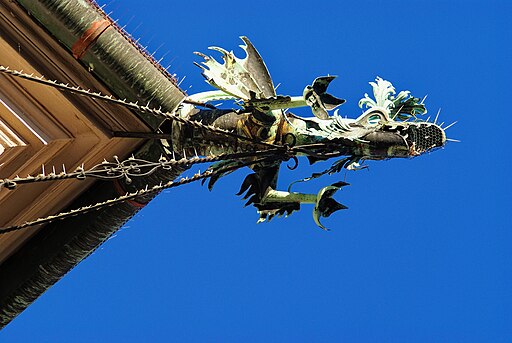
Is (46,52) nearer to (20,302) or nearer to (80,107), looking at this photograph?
(80,107)

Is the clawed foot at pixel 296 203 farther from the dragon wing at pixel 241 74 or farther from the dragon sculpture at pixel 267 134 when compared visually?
the dragon wing at pixel 241 74

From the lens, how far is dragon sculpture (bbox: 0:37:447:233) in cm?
972

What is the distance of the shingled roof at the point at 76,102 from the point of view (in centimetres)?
1020

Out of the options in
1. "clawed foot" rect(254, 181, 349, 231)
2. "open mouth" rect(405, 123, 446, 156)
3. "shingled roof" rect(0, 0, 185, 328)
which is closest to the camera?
"open mouth" rect(405, 123, 446, 156)

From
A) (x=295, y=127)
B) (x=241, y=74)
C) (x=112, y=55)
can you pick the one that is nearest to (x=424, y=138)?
(x=295, y=127)

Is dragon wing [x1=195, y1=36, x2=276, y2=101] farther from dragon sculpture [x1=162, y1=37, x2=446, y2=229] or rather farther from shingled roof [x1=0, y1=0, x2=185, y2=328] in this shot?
shingled roof [x1=0, y1=0, x2=185, y2=328]

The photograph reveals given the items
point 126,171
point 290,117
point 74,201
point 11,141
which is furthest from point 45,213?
point 290,117

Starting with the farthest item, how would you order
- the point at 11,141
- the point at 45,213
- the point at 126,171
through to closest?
the point at 45,213, the point at 11,141, the point at 126,171

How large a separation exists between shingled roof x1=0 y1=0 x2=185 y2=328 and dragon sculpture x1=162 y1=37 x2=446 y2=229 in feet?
1.30

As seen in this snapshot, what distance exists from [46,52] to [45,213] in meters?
1.65

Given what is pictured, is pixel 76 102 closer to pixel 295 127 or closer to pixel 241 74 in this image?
pixel 241 74

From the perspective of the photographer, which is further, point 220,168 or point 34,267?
point 34,267

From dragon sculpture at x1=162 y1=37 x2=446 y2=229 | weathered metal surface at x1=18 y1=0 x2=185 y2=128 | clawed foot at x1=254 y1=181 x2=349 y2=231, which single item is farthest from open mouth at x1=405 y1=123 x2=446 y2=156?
weathered metal surface at x1=18 y1=0 x2=185 y2=128

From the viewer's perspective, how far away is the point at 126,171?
9633mm
